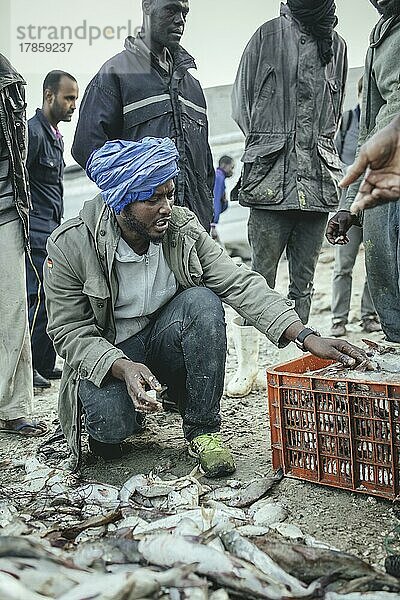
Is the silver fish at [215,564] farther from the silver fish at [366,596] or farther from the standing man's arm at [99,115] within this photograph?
the standing man's arm at [99,115]

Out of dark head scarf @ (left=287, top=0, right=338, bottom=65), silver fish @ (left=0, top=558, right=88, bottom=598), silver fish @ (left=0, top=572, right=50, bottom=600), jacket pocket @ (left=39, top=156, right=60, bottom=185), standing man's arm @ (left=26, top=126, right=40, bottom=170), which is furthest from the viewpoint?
jacket pocket @ (left=39, top=156, right=60, bottom=185)

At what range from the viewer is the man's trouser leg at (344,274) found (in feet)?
20.7

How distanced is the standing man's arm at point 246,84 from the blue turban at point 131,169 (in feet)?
4.92

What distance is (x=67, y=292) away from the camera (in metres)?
3.29

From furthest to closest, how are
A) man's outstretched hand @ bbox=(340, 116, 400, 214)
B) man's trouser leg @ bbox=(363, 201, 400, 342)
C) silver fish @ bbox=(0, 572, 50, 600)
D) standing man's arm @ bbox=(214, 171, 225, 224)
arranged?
standing man's arm @ bbox=(214, 171, 225, 224) < man's trouser leg @ bbox=(363, 201, 400, 342) < man's outstretched hand @ bbox=(340, 116, 400, 214) < silver fish @ bbox=(0, 572, 50, 600)

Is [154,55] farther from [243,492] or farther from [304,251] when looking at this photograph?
[243,492]

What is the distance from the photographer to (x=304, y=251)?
15.4 feet

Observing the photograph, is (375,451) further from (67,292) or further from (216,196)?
(216,196)

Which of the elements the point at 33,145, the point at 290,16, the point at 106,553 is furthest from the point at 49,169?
the point at 106,553

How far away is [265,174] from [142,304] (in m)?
1.49

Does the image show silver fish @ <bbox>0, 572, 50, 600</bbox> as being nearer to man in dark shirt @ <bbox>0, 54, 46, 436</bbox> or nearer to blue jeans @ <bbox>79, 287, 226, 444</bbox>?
blue jeans @ <bbox>79, 287, 226, 444</bbox>

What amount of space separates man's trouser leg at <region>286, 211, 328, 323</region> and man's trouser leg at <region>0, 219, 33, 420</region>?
1.60 meters

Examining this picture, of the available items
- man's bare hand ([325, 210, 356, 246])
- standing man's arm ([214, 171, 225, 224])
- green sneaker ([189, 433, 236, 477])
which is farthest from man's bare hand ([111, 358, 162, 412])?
standing man's arm ([214, 171, 225, 224])

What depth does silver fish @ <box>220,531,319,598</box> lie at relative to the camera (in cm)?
205
